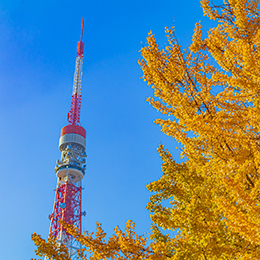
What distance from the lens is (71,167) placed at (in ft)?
138

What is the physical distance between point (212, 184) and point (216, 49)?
2.69 m

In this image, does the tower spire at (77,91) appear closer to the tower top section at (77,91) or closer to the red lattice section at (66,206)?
the tower top section at (77,91)

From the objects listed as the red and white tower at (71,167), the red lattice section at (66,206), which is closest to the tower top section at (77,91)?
the red and white tower at (71,167)

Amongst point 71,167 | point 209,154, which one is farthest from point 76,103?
point 209,154

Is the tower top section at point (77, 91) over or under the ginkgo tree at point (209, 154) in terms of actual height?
over

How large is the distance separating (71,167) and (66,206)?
18.5 feet

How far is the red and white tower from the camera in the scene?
3844cm


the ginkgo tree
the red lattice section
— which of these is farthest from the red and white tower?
the ginkgo tree

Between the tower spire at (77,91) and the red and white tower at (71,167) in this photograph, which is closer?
the red and white tower at (71,167)

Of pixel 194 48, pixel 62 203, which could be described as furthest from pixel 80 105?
pixel 194 48

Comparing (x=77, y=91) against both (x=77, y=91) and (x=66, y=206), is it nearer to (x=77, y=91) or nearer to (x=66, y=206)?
(x=77, y=91)

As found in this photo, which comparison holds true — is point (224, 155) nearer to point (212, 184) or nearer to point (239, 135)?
point (239, 135)

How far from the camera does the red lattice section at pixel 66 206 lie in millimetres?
37750

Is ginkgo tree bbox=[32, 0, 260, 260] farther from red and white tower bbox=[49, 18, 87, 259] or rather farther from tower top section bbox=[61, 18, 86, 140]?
tower top section bbox=[61, 18, 86, 140]
